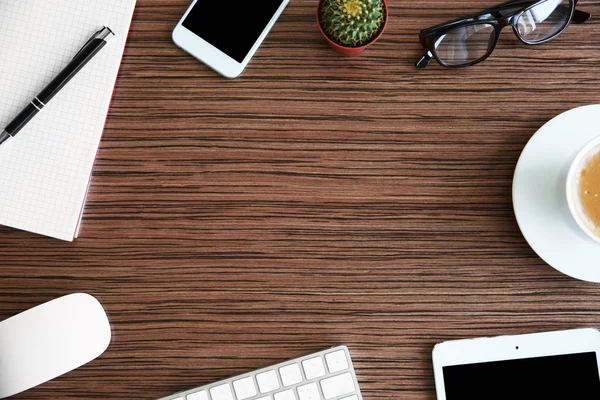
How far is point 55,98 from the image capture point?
717 mm

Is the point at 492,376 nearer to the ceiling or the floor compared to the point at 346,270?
nearer to the floor

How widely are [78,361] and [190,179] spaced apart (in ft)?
0.94

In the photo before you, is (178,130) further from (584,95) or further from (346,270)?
(584,95)

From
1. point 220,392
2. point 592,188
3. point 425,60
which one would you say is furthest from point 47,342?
point 592,188

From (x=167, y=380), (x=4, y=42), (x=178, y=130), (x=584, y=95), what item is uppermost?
(x=4, y=42)

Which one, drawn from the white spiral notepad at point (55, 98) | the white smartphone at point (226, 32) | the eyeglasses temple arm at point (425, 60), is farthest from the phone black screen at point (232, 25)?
the eyeglasses temple arm at point (425, 60)

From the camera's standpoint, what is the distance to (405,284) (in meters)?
0.73

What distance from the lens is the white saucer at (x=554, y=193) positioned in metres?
0.70

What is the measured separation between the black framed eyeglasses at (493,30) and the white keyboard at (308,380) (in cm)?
42

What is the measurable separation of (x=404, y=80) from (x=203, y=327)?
44 centimetres

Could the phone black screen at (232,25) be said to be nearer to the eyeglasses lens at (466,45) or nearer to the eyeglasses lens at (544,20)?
the eyeglasses lens at (466,45)

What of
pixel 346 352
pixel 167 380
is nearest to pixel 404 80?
pixel 346 352

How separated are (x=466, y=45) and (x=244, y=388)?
0.55 m

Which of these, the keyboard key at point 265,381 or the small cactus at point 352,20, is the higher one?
the small cactus at point 352,20
